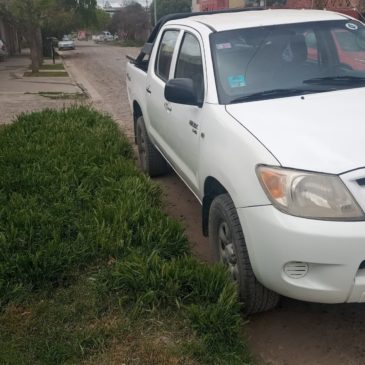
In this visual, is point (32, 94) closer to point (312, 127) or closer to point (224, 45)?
point (224, 45)

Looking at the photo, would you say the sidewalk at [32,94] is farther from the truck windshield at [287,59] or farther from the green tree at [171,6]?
the green tree at [171,6]

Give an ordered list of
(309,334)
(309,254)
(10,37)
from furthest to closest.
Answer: (10,37), (309,334), (309,254)

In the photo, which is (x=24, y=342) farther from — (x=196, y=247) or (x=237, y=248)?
(x=196, y=247)

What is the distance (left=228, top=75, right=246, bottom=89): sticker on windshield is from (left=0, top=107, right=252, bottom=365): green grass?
3.67ft

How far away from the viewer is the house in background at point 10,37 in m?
34.5

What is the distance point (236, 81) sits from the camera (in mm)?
3646

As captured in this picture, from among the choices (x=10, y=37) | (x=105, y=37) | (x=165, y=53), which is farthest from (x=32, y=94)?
(x=105, y=37)

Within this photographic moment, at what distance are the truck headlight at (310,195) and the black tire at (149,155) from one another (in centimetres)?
328

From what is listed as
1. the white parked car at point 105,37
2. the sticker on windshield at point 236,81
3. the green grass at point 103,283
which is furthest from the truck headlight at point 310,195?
the white parked car at point 105,37

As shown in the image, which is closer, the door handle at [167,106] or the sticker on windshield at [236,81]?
the sticker on windshield at [236,81]

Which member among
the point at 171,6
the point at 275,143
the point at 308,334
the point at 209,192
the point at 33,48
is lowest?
the point at 308,334

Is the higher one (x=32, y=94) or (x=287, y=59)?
(x=287, y=59)

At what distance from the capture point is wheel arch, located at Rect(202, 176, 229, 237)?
10.9 feet

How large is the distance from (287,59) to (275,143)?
1.27 m
